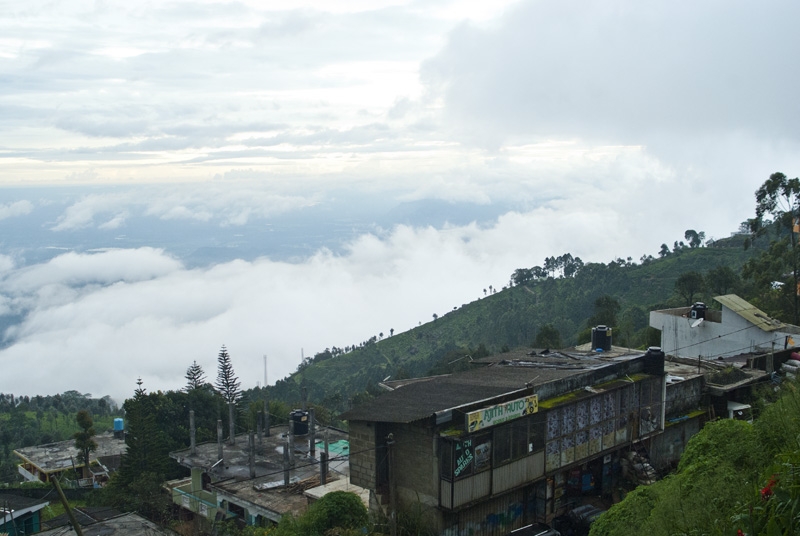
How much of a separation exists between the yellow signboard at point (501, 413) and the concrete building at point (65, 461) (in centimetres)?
3038

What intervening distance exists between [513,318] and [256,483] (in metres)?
61.5

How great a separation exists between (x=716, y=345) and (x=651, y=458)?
45.9 feet

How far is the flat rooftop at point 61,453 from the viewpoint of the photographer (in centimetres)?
4612

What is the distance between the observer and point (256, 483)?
28.4 meters

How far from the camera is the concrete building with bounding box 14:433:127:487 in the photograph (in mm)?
43969

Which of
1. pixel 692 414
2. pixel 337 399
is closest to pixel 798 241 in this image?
pixel 692 414

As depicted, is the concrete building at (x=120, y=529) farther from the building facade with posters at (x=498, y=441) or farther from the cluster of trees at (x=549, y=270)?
the cluster of trees at (x=549, y=270)

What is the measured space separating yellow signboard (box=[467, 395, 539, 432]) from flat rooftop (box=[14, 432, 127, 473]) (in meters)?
35.2

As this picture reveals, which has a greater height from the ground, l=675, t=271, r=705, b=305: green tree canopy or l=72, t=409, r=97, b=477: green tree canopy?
l=675, t=271, r=705, b=305: green tree canopy

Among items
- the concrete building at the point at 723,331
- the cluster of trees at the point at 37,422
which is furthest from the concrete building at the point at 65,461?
the concrete building at the point at 723,331

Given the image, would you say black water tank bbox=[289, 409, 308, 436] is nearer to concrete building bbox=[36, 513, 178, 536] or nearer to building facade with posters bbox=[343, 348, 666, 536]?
concrete building bbox=[36, 513, 178, 536]

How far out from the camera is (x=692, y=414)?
92.0 ft

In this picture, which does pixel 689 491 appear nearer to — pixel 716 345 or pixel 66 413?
pixel 716 345

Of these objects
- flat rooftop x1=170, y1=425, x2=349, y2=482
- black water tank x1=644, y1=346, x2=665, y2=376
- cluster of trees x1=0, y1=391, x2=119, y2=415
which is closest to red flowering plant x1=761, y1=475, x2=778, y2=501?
black water tank x1=644, y1=346, x2=665, y2=376
